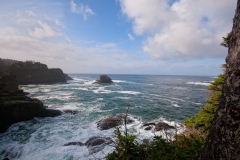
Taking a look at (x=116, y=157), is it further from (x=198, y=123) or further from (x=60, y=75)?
(x=60, y=75)

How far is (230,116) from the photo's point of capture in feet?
6.88

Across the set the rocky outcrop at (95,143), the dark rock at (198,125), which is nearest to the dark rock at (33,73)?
the rocky outcrop at (95,143)

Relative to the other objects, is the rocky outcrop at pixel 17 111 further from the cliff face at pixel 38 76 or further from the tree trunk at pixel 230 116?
the cliff face at pixel 38 76

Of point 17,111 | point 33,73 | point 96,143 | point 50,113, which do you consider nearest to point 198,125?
point 96,143

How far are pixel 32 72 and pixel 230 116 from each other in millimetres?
90687

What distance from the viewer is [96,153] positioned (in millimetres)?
13359

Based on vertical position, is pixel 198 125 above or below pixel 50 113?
above

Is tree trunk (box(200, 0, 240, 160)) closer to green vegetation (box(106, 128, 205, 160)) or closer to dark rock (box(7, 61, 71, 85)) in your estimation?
green vegetation (box(106, 128, 205, 160))

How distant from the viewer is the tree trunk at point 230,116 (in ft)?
6.66

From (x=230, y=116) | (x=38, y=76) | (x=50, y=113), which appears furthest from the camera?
(x=38, y=76)

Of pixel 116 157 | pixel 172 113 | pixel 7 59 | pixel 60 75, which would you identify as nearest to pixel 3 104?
pixel 116 157

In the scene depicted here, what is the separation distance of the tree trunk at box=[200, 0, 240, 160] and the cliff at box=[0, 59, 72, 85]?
84830 millimetres

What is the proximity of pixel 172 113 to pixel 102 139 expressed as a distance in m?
17.1

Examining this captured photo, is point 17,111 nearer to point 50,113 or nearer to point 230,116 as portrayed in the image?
point 50,113
